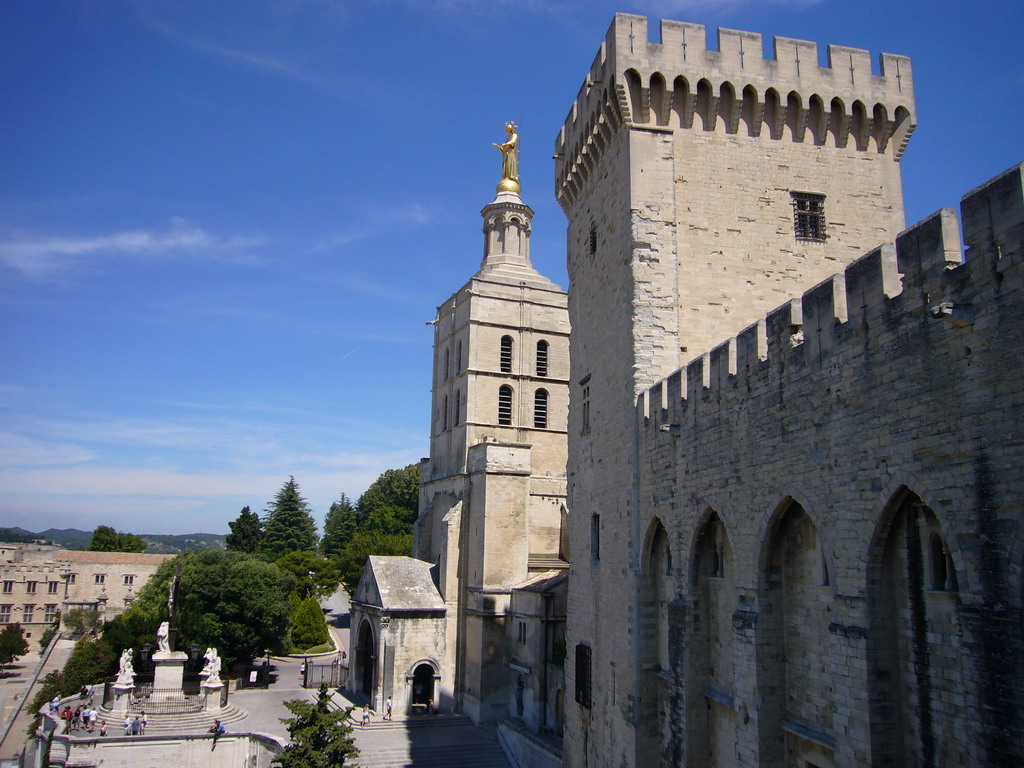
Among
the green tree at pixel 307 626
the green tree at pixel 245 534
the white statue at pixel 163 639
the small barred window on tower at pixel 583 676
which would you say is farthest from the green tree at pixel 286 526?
the small barred window on tower at pixel 583 676

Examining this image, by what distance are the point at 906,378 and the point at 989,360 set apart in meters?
1.12

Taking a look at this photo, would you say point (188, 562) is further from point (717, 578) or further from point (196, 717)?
point (717, 578)

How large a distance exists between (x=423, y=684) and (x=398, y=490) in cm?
3470

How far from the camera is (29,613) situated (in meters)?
67.0

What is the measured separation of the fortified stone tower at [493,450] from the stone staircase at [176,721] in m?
8.70

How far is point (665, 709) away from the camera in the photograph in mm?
14203

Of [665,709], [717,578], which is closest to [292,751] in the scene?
[665,709]

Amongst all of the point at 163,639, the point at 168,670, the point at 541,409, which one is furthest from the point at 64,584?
the point at 541,409

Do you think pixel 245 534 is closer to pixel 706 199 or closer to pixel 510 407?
pixel 510 407

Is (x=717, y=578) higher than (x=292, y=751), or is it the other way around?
(x=717, y=578)

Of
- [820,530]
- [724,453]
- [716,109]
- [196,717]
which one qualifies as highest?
[716,109]

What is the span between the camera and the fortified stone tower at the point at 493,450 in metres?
33.4

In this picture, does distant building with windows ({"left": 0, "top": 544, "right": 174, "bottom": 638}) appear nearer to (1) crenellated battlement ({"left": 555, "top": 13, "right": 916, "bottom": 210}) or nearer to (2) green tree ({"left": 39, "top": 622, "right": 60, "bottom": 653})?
(2) green tree ({"left": 39, "top": 622, "right": 60, "bottom": 653})

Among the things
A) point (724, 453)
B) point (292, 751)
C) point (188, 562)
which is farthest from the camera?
point (188, 562)
